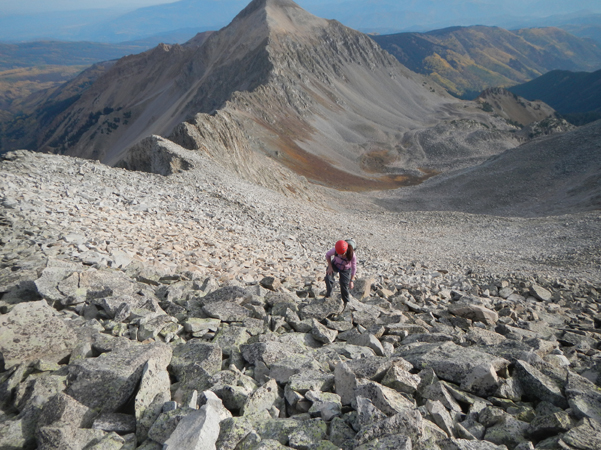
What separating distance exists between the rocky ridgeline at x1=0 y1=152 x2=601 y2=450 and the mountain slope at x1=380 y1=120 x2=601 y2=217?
34.8 metres

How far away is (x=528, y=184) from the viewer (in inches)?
1993

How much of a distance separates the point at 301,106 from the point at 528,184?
55706 millimetres

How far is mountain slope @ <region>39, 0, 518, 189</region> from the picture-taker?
78.0 metres

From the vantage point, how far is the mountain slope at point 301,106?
78.0 meters

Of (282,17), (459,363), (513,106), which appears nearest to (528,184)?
(459,363)

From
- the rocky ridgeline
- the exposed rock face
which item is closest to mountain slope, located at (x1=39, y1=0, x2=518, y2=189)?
the exposed rock face

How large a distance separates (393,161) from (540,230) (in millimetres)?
63104

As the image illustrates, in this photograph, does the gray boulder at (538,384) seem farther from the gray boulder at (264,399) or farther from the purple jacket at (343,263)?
the purple jacket at (343,263)

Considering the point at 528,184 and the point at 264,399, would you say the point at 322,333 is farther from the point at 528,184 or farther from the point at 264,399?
the point at 528,184

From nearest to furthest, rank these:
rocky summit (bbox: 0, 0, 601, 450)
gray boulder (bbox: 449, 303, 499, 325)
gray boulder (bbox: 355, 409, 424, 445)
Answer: gray boulder (bbox: 355, 409, 424, 445) < rocky summit (bbox: 0, 0, 601, 450) < gray boulder (bbox: 449, 303, 499, 325)

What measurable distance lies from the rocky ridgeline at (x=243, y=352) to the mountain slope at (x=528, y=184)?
1371 inches

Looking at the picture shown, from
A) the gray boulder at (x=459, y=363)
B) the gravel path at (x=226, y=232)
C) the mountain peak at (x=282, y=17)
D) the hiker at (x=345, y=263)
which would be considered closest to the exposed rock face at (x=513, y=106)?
the mountain peak at (x=282, y=17)

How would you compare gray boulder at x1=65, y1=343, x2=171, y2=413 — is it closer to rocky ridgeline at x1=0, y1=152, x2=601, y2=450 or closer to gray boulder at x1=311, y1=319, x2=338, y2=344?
rocky ridgeline at x1=0, y1=152, x2=601, y2=450

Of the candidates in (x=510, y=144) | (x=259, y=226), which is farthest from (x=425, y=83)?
(x=259, y=226)
